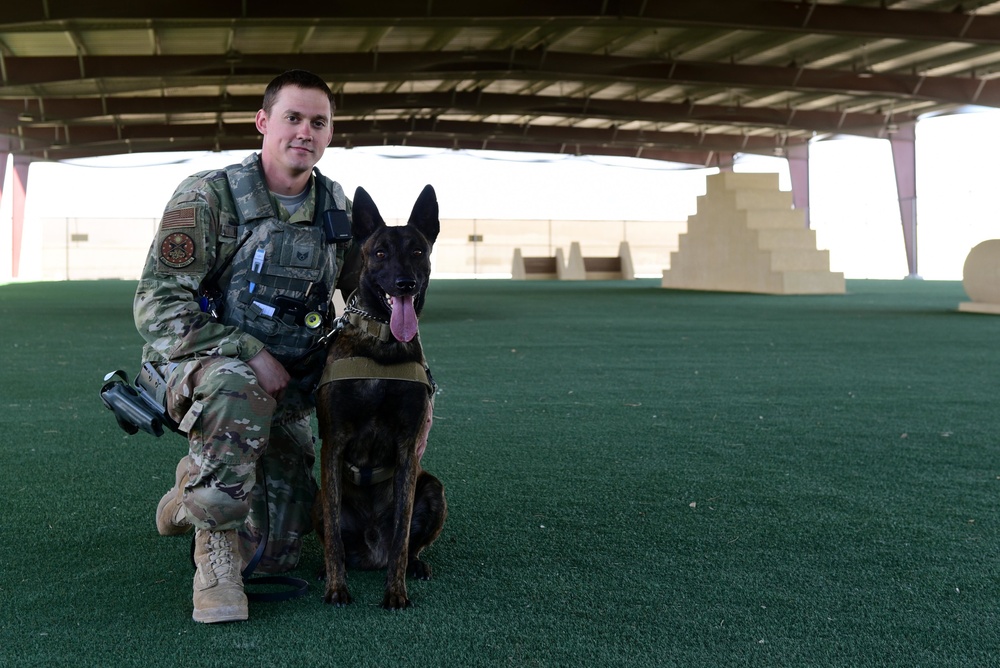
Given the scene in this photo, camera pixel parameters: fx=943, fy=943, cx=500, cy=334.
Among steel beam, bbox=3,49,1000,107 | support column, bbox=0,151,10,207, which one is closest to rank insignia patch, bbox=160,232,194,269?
steel beam, bbox=3,49,1000,107

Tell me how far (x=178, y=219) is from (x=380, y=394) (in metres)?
0.68

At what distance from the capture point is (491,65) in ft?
61.6

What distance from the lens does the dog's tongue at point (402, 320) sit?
7.43 feet

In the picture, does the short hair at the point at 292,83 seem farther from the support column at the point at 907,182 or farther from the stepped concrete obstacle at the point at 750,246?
the support column at the point at 907,182

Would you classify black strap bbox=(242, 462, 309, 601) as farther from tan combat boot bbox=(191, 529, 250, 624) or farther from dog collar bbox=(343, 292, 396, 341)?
dog collar bbox=(343, 292, 396, 341)

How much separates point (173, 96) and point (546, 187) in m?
14.5

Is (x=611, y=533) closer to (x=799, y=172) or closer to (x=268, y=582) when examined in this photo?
(x=268, y=582)

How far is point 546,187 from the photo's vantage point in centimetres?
3453

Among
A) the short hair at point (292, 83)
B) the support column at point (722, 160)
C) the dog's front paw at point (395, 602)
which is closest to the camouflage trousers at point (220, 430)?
the dog's front paw at point (395, 602)

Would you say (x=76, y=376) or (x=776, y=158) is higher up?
(x=776, y=158)

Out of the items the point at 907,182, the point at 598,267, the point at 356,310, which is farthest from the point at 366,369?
the point at 907,182

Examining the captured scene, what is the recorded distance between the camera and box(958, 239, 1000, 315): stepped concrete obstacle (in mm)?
12227

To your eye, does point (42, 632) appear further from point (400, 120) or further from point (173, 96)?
point (400, 120)

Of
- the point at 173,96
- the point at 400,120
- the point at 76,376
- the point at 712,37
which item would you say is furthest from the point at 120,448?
the point at 400,120
